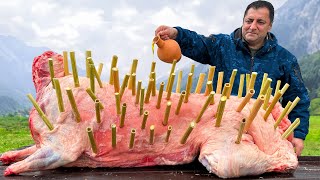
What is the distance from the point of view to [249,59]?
455cm

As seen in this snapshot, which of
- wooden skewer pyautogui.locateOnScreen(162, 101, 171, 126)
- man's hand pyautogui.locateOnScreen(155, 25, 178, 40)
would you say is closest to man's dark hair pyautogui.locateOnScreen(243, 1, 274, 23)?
man's hand pyautogui.locateOnScreen(155, 25, 178, 40)

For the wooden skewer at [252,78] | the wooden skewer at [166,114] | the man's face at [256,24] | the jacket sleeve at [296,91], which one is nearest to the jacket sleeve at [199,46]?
the man's face at [256,24]

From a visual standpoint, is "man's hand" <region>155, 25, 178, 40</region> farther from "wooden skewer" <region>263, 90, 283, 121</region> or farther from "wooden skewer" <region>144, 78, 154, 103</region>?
"wooden skewer" <region>263, 90, 283, 121</region>

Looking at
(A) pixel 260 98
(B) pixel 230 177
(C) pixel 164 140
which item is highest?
(A) pixel 260 98

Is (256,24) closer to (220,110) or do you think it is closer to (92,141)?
(220,110)

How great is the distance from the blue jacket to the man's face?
0.54ft

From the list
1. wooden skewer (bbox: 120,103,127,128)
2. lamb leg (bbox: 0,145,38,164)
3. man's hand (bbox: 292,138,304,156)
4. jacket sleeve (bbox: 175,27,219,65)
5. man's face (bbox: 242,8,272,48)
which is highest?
man's face (bbox: 242,8,272,48)

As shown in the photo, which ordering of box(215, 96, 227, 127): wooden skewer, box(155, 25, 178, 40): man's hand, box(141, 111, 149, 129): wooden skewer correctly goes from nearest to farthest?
box(215, 96, 227, 127): wooden skewer → box(141, 111, 149, 129): wooden skewer → box(155, 25, 178, 40): man's hand

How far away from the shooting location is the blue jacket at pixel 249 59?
14.7ft

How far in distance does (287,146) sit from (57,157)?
1.77 meters

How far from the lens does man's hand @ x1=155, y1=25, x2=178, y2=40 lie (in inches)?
151

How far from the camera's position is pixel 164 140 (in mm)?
3207

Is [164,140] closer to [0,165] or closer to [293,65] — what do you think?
[0,165]

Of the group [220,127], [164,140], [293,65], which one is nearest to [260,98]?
[220,127]
